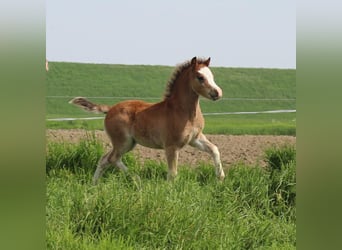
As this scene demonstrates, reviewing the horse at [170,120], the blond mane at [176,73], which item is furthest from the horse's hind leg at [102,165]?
the blond mane at [176,73]

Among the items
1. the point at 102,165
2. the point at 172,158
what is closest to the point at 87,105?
the point at 102,165

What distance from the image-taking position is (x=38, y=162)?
2.23 ft

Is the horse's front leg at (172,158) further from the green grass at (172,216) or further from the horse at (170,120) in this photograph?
the green grass at (172,216)

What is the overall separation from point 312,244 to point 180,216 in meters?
1.91

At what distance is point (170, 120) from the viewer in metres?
3.77

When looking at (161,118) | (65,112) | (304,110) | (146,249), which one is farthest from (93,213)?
(65,112)

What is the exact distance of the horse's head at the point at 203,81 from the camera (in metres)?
3.58

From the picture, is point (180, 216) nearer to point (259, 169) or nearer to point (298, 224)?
point (259, 169)

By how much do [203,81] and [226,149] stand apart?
1.69m

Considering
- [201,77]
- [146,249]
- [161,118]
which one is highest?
[201,77]

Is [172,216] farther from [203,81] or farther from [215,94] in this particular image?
[203,81]

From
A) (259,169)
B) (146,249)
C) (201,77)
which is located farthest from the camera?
Answer: (259,169)

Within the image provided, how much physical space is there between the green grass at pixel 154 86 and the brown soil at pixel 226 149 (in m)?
2.34

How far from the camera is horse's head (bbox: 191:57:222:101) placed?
3.58 meters
